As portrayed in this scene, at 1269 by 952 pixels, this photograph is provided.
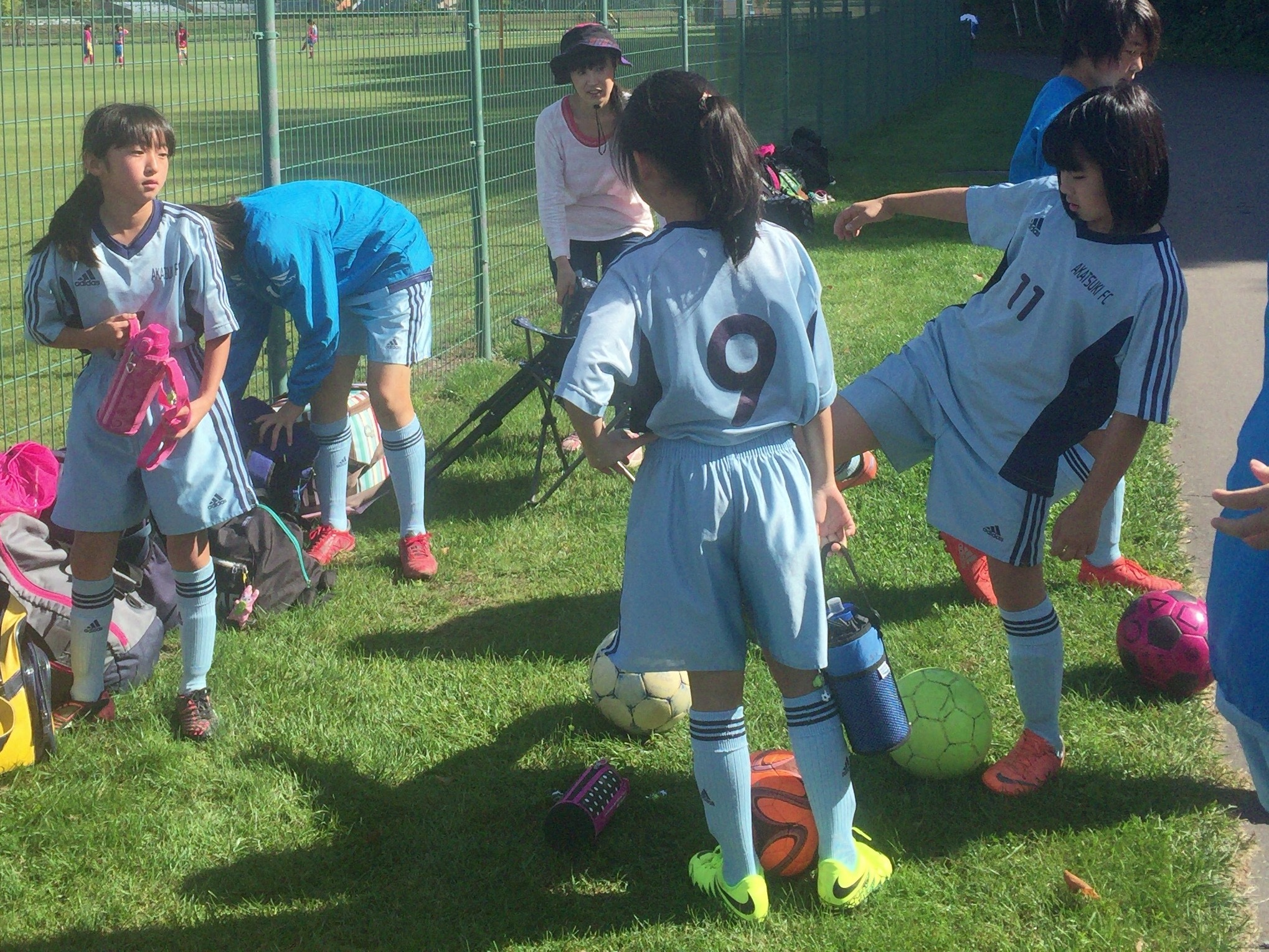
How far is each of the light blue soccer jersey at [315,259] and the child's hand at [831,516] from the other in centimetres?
232

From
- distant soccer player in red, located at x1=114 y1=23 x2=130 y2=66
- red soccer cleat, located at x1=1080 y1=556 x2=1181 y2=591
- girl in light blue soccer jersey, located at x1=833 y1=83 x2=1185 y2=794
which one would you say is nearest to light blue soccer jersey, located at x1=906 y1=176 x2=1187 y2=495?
girl in light blue soccer jersey, located at x1=833 y1=83 x2=1185 y2=794

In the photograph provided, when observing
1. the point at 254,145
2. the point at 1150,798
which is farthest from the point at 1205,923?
the point at 254,145

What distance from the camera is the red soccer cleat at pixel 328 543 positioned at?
5250mm

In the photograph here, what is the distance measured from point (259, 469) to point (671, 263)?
10.2 feet

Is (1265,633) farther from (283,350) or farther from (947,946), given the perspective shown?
(283,350)

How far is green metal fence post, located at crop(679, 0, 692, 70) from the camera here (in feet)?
34.9

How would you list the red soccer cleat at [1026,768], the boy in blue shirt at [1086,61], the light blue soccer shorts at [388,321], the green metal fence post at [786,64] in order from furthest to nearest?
the green metal fence post at [786,64]
the light blue soccer shorts at [388,321]
the boy in blue shirt at [1086,61]
the red soccer cleat at [1026,768]

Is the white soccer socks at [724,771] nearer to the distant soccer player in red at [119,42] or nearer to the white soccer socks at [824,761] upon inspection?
the white soccer socks at [824,761]

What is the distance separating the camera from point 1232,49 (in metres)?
32.6

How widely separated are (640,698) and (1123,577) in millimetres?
2088

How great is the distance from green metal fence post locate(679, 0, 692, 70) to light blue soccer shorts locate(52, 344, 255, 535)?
25.3 feet

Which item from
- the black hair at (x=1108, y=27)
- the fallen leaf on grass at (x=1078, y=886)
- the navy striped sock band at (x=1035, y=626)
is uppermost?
the black hair at (x=1108, y=27)

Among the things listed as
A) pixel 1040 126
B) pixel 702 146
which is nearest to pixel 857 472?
pixel 1040 126


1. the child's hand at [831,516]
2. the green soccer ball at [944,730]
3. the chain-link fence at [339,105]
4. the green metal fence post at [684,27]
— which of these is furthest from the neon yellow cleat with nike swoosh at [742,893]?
the green metal fence post at [684,27]
